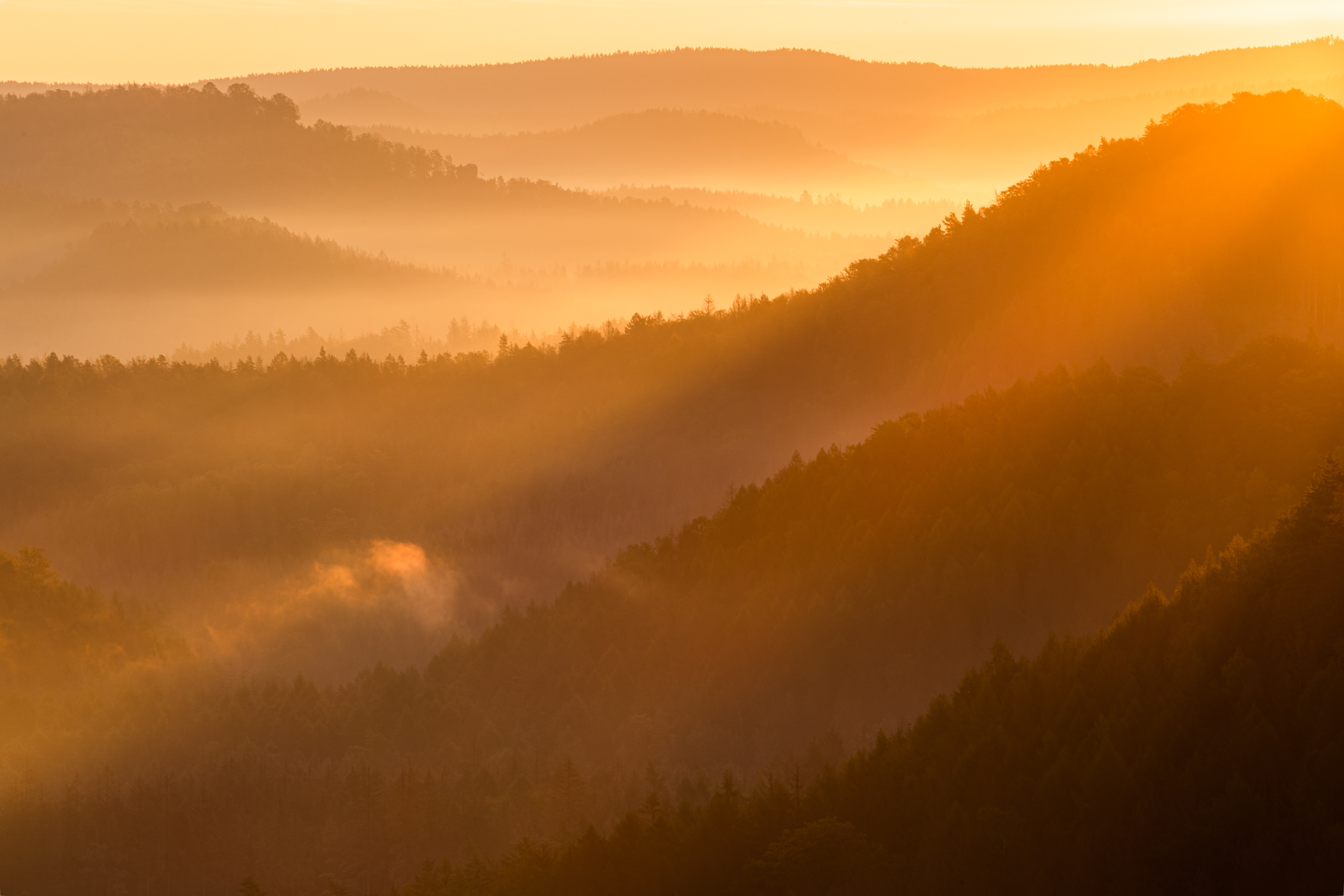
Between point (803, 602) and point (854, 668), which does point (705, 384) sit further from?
point (854, 668)

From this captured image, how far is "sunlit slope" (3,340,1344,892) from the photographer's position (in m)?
55.5

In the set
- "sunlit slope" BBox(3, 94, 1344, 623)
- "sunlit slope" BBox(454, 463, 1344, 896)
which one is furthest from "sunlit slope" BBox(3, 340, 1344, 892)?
"sunlit slope" BBox(3, 94, 1344, 623)

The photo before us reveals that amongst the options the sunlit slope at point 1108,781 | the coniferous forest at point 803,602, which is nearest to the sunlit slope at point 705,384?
the coniferous forest at point 803,602

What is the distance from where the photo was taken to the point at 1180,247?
4747 inches

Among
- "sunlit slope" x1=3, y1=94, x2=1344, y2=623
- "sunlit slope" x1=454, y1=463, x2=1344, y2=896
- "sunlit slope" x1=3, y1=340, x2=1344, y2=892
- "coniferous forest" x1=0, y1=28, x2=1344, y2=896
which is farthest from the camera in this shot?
"sunlit slope" x1=3, y1=94, x2=1344, y2=623

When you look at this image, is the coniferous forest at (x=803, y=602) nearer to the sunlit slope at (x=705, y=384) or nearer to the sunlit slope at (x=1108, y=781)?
the sunlit slope at (x=1108, y=781)

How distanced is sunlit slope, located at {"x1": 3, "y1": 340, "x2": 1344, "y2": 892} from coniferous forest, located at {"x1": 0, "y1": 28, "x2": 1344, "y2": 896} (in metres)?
0.25

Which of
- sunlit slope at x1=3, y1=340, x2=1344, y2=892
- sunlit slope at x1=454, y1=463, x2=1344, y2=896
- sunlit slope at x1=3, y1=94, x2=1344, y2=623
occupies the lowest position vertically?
sunlit slope at x1=454, y1=463, x2=1344, y2=896

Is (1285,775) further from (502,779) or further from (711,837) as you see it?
(502,779)

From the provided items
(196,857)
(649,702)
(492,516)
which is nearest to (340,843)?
(196,857)

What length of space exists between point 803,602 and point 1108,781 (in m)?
36.3

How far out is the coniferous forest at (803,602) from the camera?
53688mm

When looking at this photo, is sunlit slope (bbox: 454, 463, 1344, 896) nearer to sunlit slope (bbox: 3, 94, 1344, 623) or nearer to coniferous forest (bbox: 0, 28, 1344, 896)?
coniferous forest (bbox: 0, 28, 1344, 896)

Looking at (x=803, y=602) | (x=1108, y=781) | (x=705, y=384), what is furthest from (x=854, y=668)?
(x=705, y=384)
